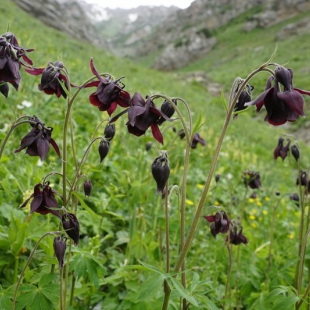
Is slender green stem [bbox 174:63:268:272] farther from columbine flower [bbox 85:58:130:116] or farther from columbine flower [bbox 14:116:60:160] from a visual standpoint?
columbine flower [bbox 14:116:60:160]

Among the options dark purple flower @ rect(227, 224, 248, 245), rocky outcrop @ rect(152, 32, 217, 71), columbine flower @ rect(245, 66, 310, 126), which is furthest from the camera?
rocky outcrop @ rect(152, 32, 217, 71)

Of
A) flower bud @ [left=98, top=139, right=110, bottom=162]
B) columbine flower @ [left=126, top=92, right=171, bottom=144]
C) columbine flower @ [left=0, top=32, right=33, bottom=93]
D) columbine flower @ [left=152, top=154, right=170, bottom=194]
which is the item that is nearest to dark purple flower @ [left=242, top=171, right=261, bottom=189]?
flower bud @ [left=98, top=139, right=110, bottom=162]

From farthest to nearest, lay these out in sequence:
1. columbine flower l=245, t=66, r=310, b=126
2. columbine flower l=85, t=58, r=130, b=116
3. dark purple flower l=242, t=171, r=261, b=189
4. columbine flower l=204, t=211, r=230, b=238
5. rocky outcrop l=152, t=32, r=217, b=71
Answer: rocky outcrop l=152, t=32, r=217, b=71, dark purple flower l=242, t=171, r=261, b=189, columbine flower l=204, t=211, r=230, b=238, columbine flower l=85, t=58, r=130, b=116, columbine flower l=245, t=66, r=310, b=126

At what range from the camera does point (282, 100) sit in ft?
4.04

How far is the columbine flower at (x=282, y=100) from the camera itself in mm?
1216

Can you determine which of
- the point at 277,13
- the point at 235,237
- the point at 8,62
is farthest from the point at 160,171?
the point at 277,13

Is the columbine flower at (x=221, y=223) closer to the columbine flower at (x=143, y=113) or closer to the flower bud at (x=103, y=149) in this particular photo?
the flower bud at (x=103, y=149)

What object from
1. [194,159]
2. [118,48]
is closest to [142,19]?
[118,48]

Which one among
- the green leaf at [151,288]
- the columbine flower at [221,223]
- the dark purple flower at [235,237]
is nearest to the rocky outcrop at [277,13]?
the dark purple flower at [235,237]

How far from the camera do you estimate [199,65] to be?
143 feet

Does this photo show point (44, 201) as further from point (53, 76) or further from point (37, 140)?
point (53, 76)

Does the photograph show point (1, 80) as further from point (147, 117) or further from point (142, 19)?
point (142, 19)

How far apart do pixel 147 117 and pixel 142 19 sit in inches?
6916

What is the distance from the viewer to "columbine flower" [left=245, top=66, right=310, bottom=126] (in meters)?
1.22
